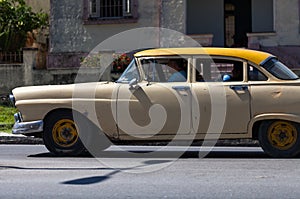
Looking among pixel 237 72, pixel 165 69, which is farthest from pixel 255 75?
pixel 165 69

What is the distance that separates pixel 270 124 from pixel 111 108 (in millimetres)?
2341

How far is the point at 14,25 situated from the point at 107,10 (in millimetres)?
3193

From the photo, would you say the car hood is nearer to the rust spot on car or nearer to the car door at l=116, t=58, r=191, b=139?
the car door at l=116, t=58, r=191, b=139

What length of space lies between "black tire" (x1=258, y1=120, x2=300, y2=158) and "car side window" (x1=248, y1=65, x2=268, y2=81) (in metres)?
0.65

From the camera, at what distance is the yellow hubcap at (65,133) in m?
10.3

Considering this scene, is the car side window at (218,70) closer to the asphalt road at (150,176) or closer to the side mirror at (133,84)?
the side mirror at (133,84)

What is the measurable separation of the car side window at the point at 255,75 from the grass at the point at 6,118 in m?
6.74

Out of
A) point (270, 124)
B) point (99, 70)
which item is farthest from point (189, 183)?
point (99, 70)

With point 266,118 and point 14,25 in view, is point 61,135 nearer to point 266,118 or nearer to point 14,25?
point 266,118

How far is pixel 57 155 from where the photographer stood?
10.4 m

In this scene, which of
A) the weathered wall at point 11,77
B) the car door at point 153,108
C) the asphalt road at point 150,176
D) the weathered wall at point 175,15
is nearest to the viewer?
the asphalt road at point 150,176

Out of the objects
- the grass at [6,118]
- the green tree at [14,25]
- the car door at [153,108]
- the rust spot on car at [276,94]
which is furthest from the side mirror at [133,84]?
the green tree at [14,25]

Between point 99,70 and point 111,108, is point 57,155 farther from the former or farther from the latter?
point 99,70

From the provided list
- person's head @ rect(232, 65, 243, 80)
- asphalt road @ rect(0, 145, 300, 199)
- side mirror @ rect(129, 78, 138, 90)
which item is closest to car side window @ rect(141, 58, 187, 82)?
side mirror @ rect(129, 78, 138, 90)
